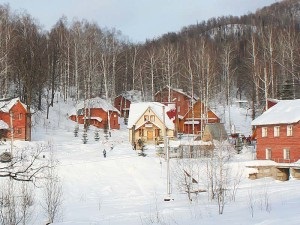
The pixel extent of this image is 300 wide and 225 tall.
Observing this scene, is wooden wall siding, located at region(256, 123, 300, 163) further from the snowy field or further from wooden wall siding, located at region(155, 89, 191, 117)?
wooden wall siding, located at region(155, 89, 191, 117)

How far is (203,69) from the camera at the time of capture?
54.5 meters

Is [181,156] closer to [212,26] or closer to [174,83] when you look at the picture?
[174,83]

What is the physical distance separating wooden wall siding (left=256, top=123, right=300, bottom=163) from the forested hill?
280 inches

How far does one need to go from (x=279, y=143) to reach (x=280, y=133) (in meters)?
0.90

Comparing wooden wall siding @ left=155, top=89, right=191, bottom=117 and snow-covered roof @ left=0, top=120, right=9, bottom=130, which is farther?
wooden wall siding @ left=155, top=89, right=191, bottom=117

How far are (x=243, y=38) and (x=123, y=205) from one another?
267 ft

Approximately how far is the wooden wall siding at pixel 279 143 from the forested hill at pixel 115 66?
7.10m

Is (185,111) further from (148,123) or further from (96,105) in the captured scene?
(148,123)

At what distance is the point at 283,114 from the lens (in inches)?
1620

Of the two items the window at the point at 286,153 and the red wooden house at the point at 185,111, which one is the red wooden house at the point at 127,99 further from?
the window at the point at 286,153

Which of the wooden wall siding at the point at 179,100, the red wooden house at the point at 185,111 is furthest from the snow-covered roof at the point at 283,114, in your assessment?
the wooden wall siding at the point at 179,100

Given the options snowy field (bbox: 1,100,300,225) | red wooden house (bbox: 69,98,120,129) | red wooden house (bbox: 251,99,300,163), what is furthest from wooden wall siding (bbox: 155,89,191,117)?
red wooden house (bbox: 251,99,300,163)

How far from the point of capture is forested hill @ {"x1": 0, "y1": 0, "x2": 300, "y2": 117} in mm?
53750

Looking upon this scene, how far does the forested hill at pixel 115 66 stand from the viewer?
5375 cm
